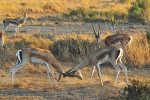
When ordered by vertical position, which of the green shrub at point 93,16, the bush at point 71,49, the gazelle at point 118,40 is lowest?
the green shrub at point 93,16

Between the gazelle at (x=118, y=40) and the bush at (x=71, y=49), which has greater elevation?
the gazelle at (x=118, y=40)

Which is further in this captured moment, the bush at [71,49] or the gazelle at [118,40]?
the gazelle at [118,40]

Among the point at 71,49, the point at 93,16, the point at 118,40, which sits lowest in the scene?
the point at 93,16

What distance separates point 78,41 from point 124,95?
6.03 meters

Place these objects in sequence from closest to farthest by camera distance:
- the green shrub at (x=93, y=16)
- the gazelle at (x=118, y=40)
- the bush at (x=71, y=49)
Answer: the bush at (x=71, y=49), the gazelle at (x=118, y=40), the green shrub at (x=93, y=16)

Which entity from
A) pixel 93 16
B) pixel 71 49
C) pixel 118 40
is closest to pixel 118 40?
pixel 118 40

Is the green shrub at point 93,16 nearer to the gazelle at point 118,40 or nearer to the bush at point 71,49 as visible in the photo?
the bush at point 71,49

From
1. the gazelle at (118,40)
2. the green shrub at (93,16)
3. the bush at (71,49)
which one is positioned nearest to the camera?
the bush at (71,49)

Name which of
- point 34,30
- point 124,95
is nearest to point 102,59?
point 124,95

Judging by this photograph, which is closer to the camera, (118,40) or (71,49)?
(118,40)

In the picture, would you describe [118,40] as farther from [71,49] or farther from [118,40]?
[71,49]

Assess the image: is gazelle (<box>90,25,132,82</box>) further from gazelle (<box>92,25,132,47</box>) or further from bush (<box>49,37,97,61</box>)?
bush (<box>49,37,97,61</box>)

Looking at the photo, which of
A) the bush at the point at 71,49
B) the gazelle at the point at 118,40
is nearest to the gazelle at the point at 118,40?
the gazelle at the point at 118,40

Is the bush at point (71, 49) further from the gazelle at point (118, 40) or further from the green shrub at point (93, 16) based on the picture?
the green shrub at point (93, 16)
